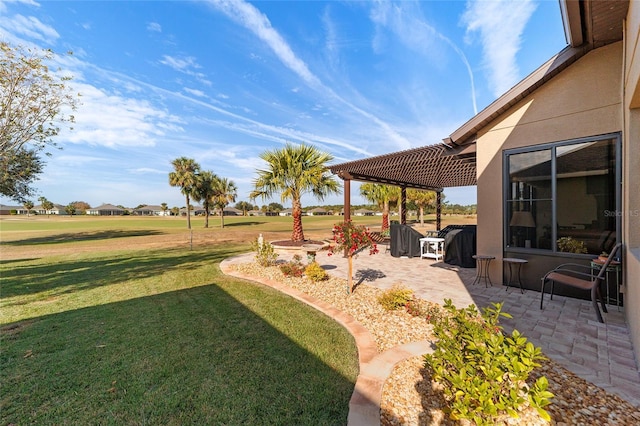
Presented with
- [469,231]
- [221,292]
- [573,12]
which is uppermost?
[573,12]

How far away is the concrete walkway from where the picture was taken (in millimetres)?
2531

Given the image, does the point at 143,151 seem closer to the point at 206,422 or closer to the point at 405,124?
the point at 405,124

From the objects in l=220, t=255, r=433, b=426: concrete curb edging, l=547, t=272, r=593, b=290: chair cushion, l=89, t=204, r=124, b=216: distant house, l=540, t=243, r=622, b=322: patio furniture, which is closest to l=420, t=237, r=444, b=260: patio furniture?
l=540, t=243, r=622, b=322: patio furniture

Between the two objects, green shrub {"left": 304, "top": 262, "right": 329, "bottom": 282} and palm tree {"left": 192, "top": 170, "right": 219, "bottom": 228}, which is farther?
palm tree {"left": 192, "top": 170, "right": 219, "bottom": 228}

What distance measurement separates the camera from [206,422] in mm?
2027

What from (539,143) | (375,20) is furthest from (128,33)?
(539,143)

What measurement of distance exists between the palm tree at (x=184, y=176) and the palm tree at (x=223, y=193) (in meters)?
3.53

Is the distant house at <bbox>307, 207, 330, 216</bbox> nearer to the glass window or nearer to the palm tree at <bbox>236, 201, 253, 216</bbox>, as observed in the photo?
the palm tree at <bbox>236, 201, 253, 216</bbox>

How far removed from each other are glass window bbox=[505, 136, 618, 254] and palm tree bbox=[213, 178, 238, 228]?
1287 inches

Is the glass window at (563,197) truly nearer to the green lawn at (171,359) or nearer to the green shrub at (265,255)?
the green lawn at (171,359)

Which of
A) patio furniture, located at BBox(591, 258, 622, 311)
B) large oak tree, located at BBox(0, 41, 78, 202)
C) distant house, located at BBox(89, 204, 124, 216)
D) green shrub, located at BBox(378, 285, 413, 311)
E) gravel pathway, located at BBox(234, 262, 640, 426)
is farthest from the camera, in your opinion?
distant house, located at BBox(89, 204, 124, 216)

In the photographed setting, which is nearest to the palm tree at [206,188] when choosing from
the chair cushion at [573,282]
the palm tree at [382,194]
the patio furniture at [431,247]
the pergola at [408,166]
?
the palm tree at [382,194]

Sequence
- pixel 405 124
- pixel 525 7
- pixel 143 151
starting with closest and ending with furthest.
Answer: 1. pixel 525 7
2. pixel 405 124
3. pixel 143 151

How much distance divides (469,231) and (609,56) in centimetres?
481
